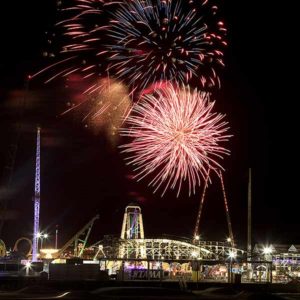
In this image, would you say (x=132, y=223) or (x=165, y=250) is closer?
(x=165, y=250)

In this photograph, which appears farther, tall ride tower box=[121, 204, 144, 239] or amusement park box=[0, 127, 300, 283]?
tall ride tower box=[121, 204, 144, 239]

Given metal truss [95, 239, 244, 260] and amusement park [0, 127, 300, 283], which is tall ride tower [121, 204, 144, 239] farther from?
metal truss [95, 239, 244, 260]

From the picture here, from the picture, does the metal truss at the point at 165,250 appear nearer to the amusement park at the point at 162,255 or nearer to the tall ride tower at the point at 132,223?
the amusement park at the point at 162,255

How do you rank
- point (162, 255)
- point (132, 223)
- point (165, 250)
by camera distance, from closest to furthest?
1. point (162, 255)
2. point (165, 250)
3. point (132, 223)

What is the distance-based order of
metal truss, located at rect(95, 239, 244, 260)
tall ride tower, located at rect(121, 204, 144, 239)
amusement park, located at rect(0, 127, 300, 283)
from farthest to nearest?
tall ride tower, located at rect(121, 204, 144, 239) < metal truss, located at rect(95, 239, 244, 260) < amusement park, located at rect(0, 127, 300, 283)

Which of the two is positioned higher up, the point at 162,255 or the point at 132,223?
the point at 132,223

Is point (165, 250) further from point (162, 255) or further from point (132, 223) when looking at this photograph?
point (132, 223)

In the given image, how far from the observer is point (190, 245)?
88.8 meters

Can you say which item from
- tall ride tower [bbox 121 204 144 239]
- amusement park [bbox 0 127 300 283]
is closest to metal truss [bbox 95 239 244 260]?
amusement park [bbox 0 127 300 283]

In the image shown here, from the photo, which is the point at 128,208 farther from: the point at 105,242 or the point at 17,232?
the point at 17,232

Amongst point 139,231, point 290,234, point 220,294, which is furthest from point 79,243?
point 220,294

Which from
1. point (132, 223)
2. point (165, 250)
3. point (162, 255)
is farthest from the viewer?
point (132, 223)

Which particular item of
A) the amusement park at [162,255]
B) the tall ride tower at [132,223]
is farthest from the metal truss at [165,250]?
the tall ride tower at [132,223]

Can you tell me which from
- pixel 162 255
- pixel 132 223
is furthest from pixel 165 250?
pixel 132 223
